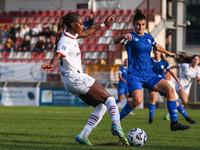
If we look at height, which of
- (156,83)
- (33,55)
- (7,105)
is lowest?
(7,105)

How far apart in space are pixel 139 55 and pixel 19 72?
44.4ft

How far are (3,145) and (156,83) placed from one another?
283 cm

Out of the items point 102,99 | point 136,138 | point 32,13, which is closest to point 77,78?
point 102,99

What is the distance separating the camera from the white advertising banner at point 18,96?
1820cm

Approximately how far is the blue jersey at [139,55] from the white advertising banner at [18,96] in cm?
1214

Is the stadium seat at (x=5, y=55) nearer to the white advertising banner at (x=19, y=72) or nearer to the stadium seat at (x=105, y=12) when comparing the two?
the white advertising banner at (x=19, y=72)

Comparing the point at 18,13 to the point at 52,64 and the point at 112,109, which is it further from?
the point at 52,64

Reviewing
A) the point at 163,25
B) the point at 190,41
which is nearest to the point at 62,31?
the point at 163,25

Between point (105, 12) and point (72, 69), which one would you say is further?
point (105, 12)

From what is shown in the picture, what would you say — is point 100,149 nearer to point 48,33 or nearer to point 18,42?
point 48,33

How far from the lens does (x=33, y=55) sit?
23281 mm

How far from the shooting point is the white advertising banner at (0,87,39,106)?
59.7 ft

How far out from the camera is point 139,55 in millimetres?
6613

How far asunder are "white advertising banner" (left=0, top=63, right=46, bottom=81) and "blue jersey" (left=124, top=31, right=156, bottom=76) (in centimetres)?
1263
